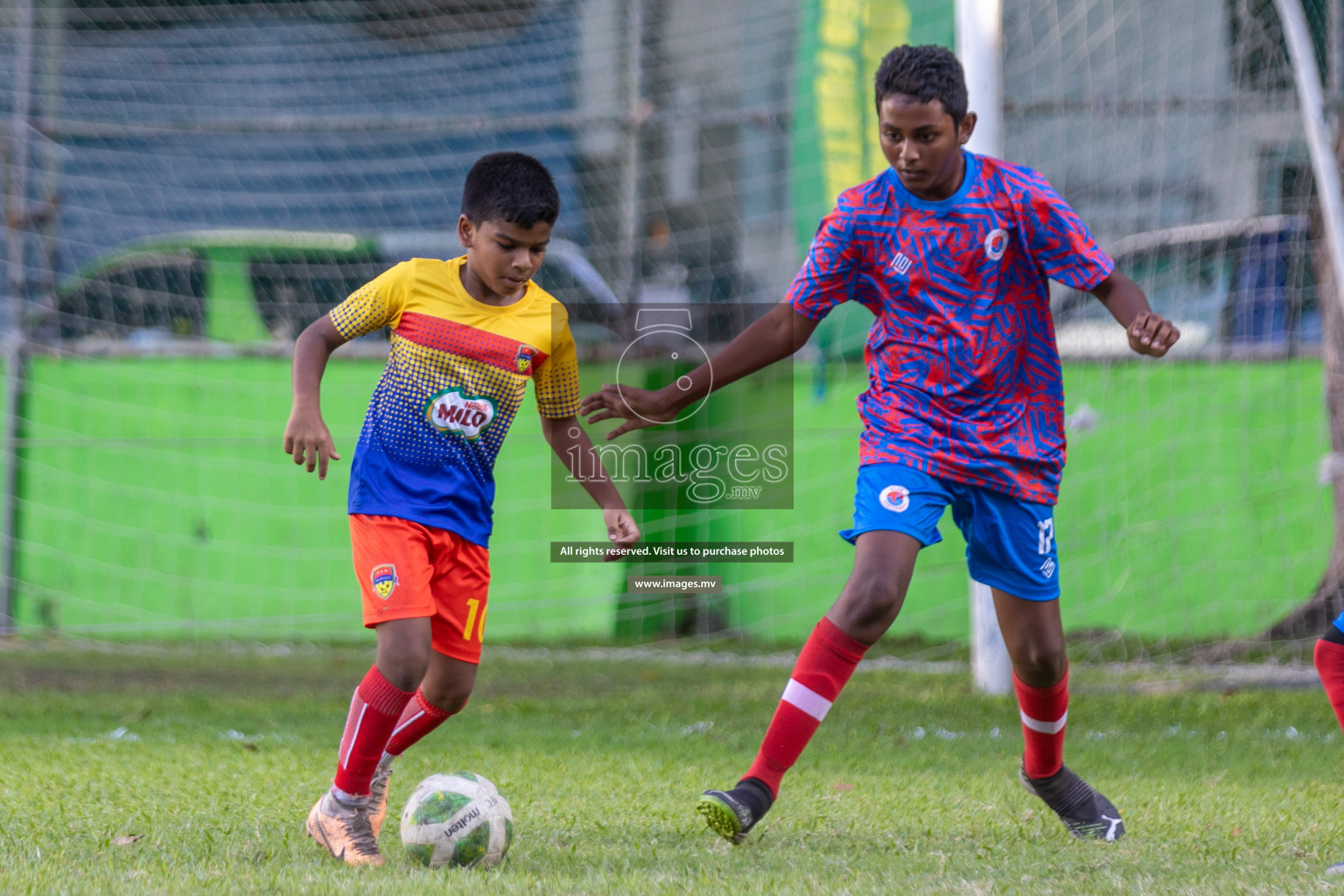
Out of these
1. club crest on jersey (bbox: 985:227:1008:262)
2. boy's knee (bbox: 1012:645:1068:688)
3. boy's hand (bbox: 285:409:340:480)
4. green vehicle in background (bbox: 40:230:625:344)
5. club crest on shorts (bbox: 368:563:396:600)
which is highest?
green vehicle in background (bbox: 40:230:625:344)

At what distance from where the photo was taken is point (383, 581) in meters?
3.19

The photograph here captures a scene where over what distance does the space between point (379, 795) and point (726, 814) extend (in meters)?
0.90

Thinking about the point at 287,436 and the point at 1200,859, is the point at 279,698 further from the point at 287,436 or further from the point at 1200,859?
the point at 1200,859

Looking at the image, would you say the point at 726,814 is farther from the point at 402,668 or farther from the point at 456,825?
the point at 402,668

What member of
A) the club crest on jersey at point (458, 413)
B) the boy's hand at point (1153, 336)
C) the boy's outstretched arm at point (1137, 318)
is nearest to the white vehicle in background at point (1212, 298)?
the boy's outstretched arm at point (1137, 318)

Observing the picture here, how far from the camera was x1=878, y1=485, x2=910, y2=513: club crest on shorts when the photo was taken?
3.27 metres

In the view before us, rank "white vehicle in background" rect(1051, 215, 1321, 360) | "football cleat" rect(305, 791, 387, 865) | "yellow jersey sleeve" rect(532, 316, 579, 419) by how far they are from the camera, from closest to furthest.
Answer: "football cleat" rect(305, 791, 387, 865) < "yellow jersey sleeve" rect(532, 316, 579, 419) < "white vehicle in background" rect(1051, 215, 1321, 360)

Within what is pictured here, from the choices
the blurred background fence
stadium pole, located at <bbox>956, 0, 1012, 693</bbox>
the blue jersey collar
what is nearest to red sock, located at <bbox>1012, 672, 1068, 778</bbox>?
the blue jersey collar

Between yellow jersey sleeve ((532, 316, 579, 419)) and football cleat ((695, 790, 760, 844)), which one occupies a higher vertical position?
yellow jersey sleeve ((532, 316, 579, 419))

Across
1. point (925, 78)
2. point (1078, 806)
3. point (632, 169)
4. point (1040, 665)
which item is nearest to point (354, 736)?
point (1040, 665)

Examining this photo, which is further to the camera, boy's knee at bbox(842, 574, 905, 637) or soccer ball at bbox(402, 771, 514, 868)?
boy's knee at bbox(842, 574, 905, 637)

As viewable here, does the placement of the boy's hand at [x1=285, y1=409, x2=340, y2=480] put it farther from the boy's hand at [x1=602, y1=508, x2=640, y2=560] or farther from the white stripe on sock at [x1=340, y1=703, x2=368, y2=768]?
the boy's hand at [x1=602, y1=508, x2=640, y2=560]

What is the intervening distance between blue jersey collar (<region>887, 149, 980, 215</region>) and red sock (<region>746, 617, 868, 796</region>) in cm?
101

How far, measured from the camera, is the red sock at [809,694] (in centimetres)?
324
